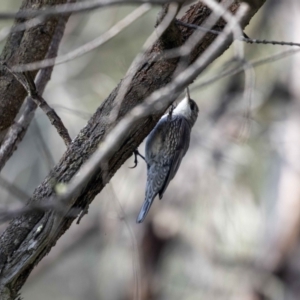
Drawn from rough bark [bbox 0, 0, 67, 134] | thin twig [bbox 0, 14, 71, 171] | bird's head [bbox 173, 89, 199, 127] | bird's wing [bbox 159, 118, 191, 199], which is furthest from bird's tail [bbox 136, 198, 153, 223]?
rough bark [bbox 0, 0, 67, 134]

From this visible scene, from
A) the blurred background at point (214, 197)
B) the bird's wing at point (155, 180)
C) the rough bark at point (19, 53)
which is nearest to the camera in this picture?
the rough bark at point (19, 53)

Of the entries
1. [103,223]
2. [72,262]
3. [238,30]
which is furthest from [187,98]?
[72,262]

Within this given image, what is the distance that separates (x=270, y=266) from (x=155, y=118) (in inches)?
165

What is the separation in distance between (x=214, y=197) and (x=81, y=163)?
14.2 ft

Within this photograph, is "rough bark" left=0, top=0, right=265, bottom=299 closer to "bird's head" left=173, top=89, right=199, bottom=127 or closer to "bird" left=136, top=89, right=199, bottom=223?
"bird" left=136, top=89, right=199, bottom=223

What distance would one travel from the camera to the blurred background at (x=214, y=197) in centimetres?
637

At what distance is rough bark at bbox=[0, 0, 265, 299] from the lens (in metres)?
2.34

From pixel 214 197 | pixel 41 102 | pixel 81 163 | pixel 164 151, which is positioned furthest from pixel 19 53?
pixel 214 197

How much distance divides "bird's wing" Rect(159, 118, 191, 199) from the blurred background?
6.97ft

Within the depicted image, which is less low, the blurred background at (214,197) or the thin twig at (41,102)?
the blurred background at (214,197)

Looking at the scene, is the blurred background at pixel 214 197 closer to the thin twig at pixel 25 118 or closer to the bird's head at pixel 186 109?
the bird's head at pixel 186 109

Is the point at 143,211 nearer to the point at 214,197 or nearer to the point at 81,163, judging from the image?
the point at 81,163

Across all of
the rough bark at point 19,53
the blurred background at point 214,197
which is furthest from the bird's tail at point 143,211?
the blurred background at point 214,197

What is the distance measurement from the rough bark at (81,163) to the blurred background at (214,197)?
359 cm
